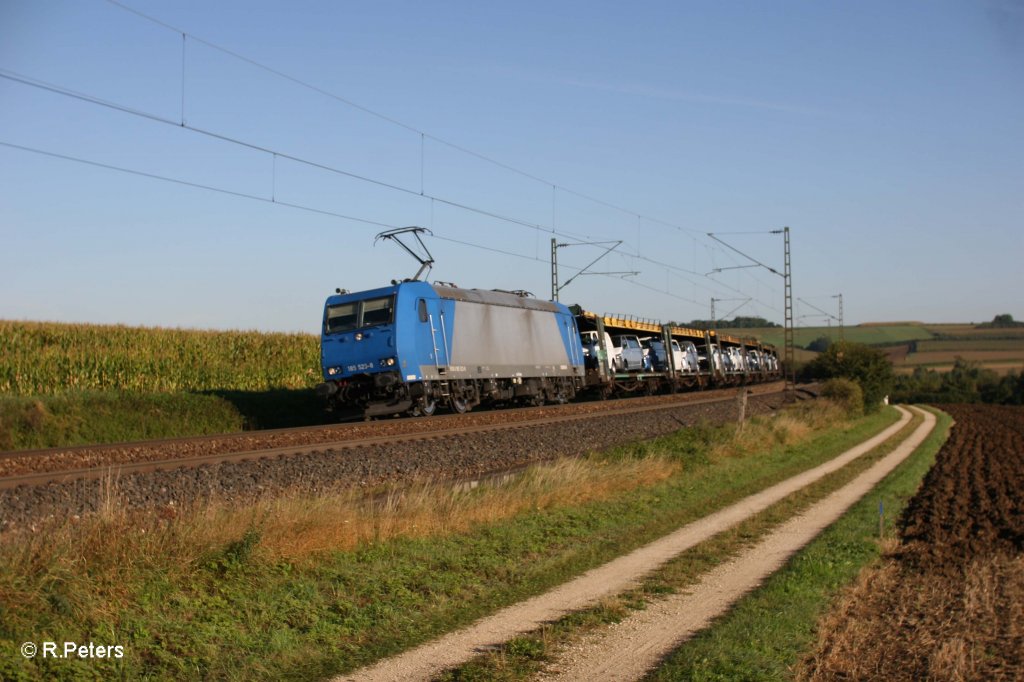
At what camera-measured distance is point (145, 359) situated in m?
31.1

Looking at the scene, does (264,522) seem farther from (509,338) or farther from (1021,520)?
(509,338)

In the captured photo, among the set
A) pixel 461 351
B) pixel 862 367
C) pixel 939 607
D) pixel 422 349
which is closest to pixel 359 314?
pixel 422 349

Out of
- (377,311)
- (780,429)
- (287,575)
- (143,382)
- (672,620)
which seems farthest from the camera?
(143,382)

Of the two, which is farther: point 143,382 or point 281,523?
point 143,382

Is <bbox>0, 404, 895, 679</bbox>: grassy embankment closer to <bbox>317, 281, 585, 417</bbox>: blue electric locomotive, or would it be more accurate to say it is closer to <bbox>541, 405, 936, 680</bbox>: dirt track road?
<bbox>541, 405, 936, 680</bbox>: dirt track road

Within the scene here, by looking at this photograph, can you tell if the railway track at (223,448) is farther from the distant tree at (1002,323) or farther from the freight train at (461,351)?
the distant tree at (1002,323)

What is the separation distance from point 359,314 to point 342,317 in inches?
28.8

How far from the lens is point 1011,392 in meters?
102

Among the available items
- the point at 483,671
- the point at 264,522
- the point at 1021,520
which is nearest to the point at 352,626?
the point at 483,671

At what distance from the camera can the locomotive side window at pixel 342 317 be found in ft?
83.9

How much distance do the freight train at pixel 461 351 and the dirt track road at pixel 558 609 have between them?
40.0ft

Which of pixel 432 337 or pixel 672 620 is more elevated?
pixel 432 337

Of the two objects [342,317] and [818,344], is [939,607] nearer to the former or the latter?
[342,317]

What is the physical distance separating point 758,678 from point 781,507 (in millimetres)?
9051
